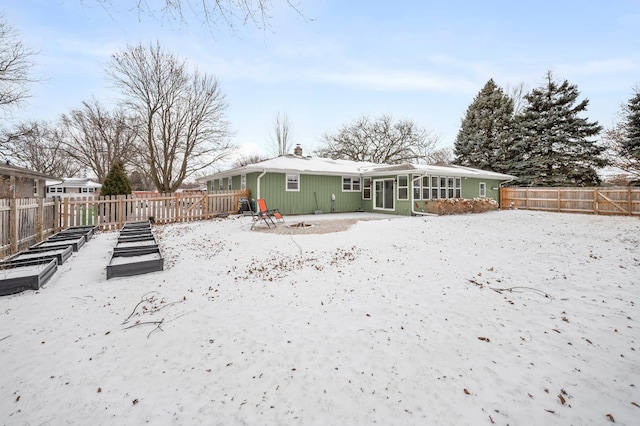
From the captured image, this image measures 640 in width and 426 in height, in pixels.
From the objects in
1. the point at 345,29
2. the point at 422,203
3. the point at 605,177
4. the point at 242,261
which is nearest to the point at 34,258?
the point at 242,261

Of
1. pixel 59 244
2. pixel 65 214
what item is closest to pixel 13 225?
pixel 59 244

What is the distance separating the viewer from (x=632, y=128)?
18297mm

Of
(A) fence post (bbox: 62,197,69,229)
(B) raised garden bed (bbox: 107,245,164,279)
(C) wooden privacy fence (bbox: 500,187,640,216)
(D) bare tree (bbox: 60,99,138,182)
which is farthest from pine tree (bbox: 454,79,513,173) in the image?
(D) bare tree (bbox: 60,99,138,182)

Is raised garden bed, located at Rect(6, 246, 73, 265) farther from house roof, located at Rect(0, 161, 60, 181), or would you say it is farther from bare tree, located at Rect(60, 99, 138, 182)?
bare tree, located at Rect(60, 99, 138, 182)

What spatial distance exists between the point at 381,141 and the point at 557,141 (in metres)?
14.7

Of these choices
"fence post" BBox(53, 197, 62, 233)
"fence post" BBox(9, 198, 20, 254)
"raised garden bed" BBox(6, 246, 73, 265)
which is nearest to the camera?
"raised garden bed" BBox(6, 246, 73, 265)

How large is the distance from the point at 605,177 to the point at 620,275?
2350 centimetres

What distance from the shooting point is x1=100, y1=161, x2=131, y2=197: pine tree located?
16000mm

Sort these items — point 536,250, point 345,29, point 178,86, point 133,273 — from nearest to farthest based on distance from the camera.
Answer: point 345,29 < point 133,273 < point 536,250 < point 178,86

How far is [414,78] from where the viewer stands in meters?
15.4

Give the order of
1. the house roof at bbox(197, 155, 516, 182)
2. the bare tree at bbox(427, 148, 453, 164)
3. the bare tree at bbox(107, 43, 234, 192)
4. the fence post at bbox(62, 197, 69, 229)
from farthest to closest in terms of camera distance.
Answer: the bare tree at bbox(427, 148, 453, 164), the bare tree at bbox(107, 43, 234, 192), the house roof at bbox(197, 155, 516, 182), the fence post at bbox(62, 197, 69, 229)

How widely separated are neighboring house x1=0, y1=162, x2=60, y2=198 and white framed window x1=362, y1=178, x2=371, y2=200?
15.2m

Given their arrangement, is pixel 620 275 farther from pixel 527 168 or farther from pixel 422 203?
pixel 527 168

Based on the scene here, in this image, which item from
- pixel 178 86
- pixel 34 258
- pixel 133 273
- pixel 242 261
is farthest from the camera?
pixel 178 86
